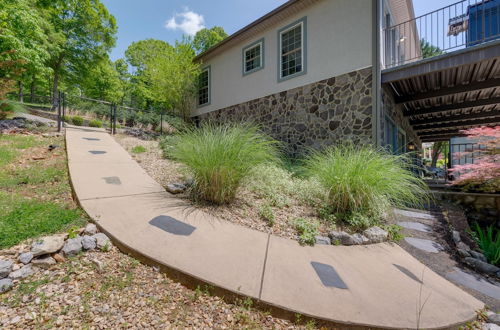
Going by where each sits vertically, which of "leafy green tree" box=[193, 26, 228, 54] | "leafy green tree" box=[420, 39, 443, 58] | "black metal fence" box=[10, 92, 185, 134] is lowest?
"black metal fence" box=[10, 92, 185, 134]

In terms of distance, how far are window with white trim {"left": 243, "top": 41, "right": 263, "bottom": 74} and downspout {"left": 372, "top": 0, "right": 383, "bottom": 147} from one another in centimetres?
367

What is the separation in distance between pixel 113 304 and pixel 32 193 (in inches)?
98.7

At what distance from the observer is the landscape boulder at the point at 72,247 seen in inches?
73.2

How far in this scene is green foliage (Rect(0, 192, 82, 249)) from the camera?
1.97 m

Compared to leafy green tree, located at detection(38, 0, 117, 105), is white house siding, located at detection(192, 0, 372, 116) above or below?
below

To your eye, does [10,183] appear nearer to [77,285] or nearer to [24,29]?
[77,285]

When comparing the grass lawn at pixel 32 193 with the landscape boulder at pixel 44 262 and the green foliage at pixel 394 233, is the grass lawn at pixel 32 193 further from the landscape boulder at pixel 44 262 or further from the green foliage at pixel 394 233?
the green foliage at pixel 394 233

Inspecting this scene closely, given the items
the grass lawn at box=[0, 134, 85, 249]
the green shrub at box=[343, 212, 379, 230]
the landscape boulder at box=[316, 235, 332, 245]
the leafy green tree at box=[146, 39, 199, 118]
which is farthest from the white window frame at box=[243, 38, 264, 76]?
the landscape boulder at box=[316, 235, 332, 245]

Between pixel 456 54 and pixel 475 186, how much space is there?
2793mm

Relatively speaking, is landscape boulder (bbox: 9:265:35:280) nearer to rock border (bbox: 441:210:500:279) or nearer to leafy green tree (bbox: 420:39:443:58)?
rock border (bbox: 441:210:500:279)

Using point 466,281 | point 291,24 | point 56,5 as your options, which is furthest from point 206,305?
point 56,5

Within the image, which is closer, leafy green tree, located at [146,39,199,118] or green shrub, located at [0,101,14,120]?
green shrub, located at [0,101,14,120]

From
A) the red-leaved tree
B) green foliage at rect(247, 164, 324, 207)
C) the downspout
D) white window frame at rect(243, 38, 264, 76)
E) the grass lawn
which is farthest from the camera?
white window frame at rect(243, 38, 264, 76)

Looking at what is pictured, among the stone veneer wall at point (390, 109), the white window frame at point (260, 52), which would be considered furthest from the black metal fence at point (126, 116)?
the stone veneer wall at point (390, 109)
